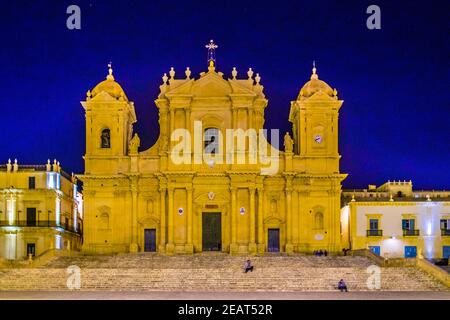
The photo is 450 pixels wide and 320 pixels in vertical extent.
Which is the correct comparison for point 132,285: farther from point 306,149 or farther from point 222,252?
point 306,149

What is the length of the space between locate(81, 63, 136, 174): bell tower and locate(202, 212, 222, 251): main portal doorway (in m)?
6.73

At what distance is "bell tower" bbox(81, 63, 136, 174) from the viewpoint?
5434 cm

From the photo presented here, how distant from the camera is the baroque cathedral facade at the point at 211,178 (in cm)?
5325

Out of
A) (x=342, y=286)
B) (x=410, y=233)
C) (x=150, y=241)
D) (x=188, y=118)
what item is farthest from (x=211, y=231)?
(x=342, y=286)

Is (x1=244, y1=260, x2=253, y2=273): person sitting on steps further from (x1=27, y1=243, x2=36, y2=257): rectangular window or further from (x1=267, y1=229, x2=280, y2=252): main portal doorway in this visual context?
(x1=27, y1=243, x2=36, y2=257): rectangular window

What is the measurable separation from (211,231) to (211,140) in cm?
589

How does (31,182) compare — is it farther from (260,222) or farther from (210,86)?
(260,222)

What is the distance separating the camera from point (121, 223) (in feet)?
177

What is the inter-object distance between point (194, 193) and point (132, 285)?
1374cm

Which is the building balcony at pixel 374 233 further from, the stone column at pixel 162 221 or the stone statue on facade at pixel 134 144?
the stone statue on facade at pixel 134 144

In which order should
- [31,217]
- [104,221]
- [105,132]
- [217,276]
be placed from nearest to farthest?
[217,276] → [104,221] → [105,132] → [31,217]

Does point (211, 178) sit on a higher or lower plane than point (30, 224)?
higher

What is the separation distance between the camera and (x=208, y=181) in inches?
2112
